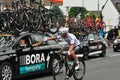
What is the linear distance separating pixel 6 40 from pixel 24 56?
33.8 inches

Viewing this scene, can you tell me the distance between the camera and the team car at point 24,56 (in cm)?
1156

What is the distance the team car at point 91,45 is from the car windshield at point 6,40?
20.8 ft

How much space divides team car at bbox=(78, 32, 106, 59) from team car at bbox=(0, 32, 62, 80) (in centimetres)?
518

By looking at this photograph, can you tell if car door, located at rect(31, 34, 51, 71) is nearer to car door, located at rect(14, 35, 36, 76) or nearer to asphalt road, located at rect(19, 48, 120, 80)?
car door, located at rect(14, 35, 36, 76)

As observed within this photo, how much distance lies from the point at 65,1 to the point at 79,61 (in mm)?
16777

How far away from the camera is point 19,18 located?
15008mm

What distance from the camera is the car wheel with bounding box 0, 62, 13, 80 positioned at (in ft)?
37.1

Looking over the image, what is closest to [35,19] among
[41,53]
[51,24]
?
[51,24]

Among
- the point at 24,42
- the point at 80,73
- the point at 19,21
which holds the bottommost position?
the point at 80,73

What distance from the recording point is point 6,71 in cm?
1144

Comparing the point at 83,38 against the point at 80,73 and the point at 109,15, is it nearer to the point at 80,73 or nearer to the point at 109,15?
the point at 80,73

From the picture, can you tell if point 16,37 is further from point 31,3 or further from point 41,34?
point 31,3

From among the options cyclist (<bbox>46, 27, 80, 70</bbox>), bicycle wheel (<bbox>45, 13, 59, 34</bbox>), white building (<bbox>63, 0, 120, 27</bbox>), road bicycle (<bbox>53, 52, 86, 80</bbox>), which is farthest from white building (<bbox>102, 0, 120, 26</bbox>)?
road bicycle (<bbox>53, 52, 86, 80</bbox>)

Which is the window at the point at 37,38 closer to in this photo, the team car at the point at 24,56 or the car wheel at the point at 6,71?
the team car at the point at 24,56
